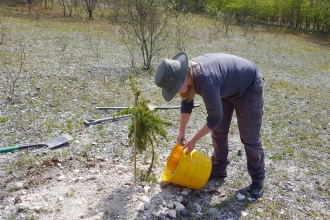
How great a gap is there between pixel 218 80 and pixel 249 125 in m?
0.85

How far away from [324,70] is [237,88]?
1361 centimetres

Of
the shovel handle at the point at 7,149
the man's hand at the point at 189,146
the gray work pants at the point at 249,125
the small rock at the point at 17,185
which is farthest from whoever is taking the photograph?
the shovel handle at the point at 7,149

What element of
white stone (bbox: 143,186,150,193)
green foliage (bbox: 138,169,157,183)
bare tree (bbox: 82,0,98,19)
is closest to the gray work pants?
green foliage (bbox: 138,169,157,183)

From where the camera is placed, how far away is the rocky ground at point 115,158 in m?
3.57

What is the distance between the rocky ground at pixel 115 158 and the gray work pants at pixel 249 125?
0.42m

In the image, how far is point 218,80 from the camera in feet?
9.83

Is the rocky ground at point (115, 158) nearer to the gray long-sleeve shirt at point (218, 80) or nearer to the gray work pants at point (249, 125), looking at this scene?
the gray work pants at point (249, 125)

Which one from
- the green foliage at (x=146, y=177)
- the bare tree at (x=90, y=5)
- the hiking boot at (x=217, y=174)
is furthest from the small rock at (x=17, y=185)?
the bare tree at (x=90, y=5)

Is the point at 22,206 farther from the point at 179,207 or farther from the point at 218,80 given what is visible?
the point at 218,80

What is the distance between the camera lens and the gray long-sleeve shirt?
2.89 m

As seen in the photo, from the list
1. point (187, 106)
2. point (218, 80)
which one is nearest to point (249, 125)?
point (187, 106)

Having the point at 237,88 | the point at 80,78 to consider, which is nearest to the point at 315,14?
the point at 80,78

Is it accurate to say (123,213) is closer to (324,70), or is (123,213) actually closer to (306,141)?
(306,141)

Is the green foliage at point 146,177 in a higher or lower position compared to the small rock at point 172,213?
higher
